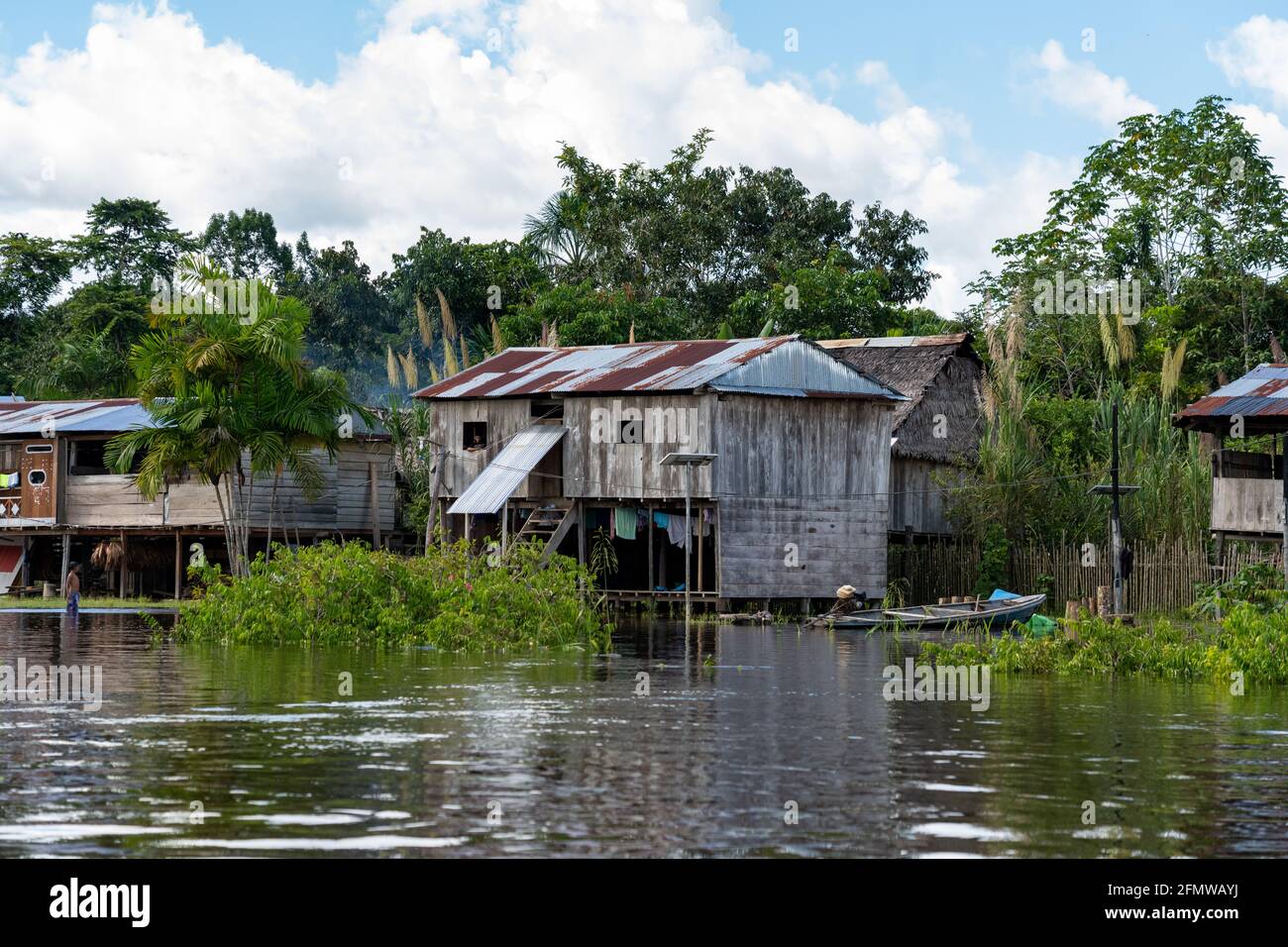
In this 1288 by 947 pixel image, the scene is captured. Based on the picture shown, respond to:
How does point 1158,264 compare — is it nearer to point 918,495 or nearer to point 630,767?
point 918,495

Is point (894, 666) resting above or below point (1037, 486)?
below

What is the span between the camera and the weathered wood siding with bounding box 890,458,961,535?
42.2 metres

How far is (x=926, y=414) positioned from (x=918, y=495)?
81.6 inches

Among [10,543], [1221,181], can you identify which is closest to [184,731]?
[10,543]

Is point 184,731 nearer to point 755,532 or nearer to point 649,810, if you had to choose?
point 649,810

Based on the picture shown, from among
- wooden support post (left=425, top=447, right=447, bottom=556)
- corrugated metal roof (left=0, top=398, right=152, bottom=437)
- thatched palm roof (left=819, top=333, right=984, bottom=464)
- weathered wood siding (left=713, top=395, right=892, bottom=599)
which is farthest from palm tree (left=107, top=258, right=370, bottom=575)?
thatched palm roof (left=819, top=333, right=984, bottom=464)

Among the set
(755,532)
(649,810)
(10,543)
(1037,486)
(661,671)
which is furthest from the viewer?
(10,543)

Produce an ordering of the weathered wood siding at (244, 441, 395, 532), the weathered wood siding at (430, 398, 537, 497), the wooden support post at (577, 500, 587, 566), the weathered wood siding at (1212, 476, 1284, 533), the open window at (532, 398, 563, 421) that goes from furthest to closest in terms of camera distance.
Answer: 1. the weathered wood siding at (244, 441, 395, 532)
2. the weathered wood siding at (430, 398, 537, 497)
3. the open window at (532, 398, 563, 421)
4. the wooden support post at (577, 500, 587, 566)
5. the weathered wood siding at (1212, 476, 1284, 533)

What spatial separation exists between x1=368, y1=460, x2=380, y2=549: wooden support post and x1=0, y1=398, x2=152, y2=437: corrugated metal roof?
5567mm

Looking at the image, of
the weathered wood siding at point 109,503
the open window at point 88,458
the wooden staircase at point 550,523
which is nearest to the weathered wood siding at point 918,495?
the wooden staircase at point 550,523

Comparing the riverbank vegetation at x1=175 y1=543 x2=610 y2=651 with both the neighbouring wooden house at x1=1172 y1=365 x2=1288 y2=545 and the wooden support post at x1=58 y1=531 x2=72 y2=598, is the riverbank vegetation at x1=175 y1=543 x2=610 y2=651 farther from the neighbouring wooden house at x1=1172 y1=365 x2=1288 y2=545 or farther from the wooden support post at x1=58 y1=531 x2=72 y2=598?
the wooden support post at x1=58 y1=531 x2=72 y2=598

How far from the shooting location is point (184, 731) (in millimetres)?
14953
